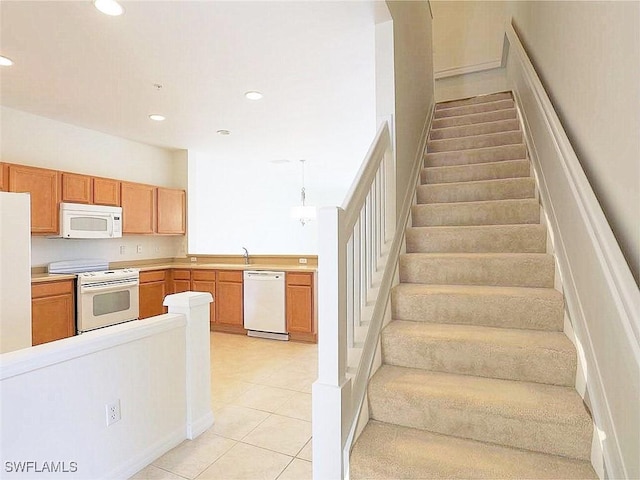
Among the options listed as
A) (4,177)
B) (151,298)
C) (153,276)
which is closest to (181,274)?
(153,276)

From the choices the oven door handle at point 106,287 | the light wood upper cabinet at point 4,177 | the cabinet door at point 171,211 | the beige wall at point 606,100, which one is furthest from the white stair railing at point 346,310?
the cabinet door at point 171,211

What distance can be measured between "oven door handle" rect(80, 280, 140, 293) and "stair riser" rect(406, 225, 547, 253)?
11.7ft

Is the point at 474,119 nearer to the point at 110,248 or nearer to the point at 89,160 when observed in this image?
the point at 89,160

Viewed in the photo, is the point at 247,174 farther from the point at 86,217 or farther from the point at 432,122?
the point at 432,122

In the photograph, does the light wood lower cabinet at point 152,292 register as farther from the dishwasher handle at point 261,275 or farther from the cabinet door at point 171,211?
the dishwasher handle at point 261,275

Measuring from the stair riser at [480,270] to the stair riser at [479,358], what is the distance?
532mm

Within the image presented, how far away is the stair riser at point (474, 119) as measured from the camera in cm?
374

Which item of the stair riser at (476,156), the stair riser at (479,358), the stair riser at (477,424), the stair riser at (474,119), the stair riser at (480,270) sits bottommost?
the stair riser at (477,424)

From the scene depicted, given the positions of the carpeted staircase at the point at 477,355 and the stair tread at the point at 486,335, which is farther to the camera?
the stair tread at the point at 486,335

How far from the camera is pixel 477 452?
142cm

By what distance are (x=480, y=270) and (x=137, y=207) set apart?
4.51 m

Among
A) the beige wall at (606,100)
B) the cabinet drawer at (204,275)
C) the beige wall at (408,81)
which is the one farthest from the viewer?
the cabinet drawer at (204,275)

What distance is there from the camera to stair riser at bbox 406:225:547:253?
2.26 metres

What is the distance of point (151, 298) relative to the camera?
5.04m
